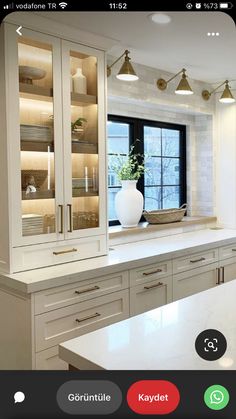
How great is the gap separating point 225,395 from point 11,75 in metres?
1.41

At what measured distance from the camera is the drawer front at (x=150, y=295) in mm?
1887

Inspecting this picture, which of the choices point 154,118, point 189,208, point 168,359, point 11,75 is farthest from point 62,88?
point 189,208

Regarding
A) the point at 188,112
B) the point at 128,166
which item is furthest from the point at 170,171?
the point at 128,166

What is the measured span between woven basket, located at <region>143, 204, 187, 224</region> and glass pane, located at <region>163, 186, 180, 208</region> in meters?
0.15

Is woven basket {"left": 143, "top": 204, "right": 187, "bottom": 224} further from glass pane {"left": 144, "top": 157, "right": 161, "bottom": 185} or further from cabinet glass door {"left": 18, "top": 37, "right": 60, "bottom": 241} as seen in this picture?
cabinet glass door {"left": 18, "top": 37, "right": 60, "bottom": 241}

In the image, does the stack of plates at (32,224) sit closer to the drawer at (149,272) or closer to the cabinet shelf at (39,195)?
the cabinet shelf at (39,195)

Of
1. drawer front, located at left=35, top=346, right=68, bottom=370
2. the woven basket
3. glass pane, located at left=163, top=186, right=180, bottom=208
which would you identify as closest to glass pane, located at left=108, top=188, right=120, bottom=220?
the woven basket

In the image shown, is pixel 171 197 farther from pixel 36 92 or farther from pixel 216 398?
pixel 216 398

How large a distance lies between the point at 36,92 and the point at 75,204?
0.52m

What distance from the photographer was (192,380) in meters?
0.47

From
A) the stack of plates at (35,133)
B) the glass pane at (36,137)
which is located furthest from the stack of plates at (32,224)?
the stack of plates at (35,133)

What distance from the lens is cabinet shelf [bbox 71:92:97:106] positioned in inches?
71.2

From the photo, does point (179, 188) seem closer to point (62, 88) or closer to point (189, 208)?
point (189, 208)

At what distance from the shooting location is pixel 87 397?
1.52 ft
